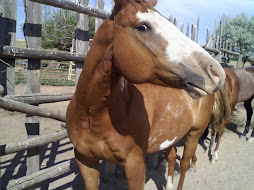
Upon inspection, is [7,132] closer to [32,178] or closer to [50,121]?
[50,121]

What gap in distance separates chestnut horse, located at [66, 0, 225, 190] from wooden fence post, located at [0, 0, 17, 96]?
0.90 metres

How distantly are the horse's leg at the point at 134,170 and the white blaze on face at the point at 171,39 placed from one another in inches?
37.9

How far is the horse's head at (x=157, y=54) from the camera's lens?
3.44 feet

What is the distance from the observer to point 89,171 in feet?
6.05

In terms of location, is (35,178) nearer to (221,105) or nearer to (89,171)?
(89,171)

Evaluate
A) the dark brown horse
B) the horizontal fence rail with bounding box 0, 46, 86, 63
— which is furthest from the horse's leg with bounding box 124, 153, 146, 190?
the dark brown horse

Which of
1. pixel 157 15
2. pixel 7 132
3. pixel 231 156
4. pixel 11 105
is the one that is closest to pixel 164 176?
pixel 231 156

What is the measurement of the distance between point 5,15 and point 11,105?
911 millimetres

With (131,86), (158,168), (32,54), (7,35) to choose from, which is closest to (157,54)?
(131,86)

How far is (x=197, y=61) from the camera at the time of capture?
3.46 ft

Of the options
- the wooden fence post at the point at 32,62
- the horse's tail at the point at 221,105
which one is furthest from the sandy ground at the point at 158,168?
the horse's tail at the point at 221,105

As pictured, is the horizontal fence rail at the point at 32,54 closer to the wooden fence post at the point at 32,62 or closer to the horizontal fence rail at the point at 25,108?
the wooden fence post at the point at 32,62

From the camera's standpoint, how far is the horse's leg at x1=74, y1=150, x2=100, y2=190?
183 centimetres

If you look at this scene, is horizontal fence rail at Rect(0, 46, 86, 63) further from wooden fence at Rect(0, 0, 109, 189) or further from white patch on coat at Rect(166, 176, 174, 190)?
white patch on coat at Rect(166, 176, 174, 190)
